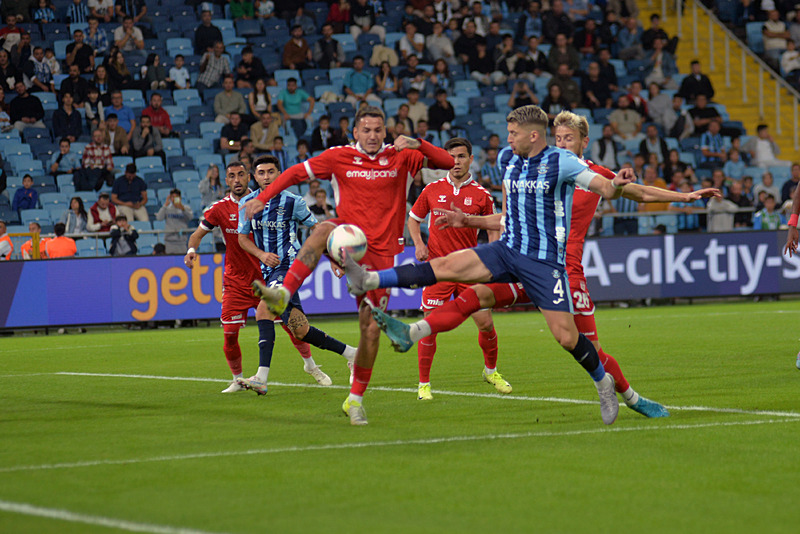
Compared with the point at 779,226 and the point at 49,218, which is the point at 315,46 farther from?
the point at 779,226

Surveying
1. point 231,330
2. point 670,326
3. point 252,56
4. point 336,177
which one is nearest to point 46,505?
point 336,177

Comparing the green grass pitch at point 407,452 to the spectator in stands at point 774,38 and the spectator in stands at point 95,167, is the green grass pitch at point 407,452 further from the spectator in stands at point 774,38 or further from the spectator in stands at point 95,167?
the spectator in stands at point 774,38

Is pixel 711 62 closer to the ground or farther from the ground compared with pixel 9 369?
farther from the ground

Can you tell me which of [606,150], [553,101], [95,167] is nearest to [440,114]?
[553,101]

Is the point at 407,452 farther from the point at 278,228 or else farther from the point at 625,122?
the point at 625,122

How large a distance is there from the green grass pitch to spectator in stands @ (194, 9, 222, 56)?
46.7 ft

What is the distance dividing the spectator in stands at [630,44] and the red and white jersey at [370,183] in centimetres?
2208

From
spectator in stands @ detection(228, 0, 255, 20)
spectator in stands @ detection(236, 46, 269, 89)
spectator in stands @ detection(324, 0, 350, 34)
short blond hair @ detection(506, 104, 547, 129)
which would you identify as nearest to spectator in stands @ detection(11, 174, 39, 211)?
spectator in stands @ detection(236, 46, 269, 89)

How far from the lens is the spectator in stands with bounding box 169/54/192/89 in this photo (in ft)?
80.2

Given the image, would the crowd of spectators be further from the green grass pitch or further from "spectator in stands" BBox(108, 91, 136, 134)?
the green grass pitch

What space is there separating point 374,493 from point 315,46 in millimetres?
21812

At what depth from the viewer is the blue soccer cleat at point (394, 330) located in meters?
6.91

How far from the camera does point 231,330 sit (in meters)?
10.4

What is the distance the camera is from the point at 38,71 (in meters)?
23.3
